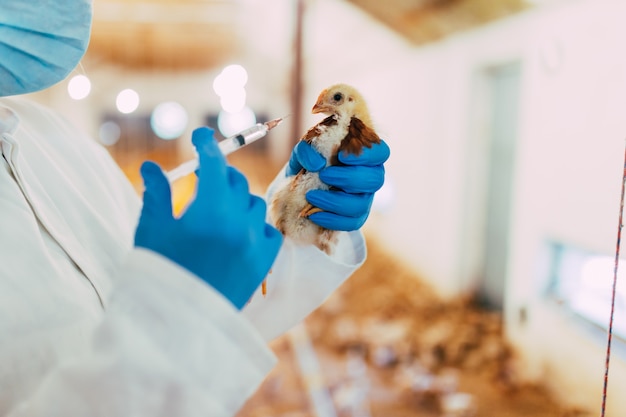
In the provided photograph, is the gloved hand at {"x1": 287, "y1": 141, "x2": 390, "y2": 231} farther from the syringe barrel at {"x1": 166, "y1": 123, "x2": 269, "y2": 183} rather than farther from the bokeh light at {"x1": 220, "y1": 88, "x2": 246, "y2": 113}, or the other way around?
the bokeh light at {"x1": 220, "y1": 88, "x2": 246, "y2": 113}

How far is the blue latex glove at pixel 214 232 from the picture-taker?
0.50 m

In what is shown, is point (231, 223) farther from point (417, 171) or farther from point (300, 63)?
point (417, 171)

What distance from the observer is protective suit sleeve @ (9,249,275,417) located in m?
0.47

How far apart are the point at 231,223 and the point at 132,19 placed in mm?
4805

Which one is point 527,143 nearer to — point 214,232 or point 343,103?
point 343,103

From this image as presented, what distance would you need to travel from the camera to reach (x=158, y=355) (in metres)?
0.47

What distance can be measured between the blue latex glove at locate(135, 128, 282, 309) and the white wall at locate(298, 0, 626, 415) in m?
0.45

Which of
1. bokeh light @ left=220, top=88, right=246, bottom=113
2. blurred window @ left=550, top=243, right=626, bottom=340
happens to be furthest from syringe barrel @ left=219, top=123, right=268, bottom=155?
bokeh light @ left=220, top=88, right=246, bottom=113

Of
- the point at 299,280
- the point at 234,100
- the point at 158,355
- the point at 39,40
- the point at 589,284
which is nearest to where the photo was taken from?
the point at 158,355

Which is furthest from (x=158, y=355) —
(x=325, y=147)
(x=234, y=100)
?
(x=234, y=100)

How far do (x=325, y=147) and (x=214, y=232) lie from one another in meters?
0.32

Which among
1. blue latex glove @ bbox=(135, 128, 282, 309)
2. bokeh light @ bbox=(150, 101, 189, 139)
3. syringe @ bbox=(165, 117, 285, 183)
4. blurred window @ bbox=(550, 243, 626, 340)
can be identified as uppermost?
bokeh light @ bbox=(150, 101, 189, 139)

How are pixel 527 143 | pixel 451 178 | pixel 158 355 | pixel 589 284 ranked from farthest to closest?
pixel 451 178 < pixel 527 143 < pixel 589 284 < pixel 158 355

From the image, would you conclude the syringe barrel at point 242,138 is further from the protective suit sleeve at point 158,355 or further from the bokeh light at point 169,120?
the bokeh light at point 169,120
